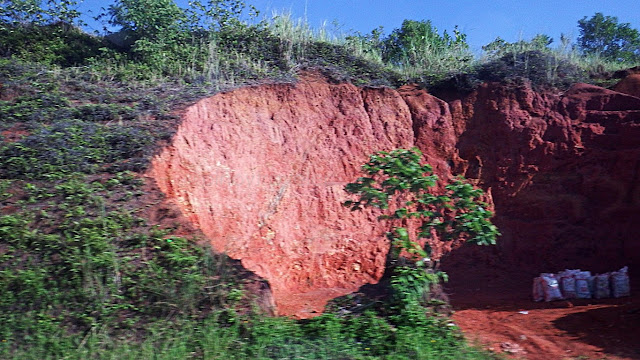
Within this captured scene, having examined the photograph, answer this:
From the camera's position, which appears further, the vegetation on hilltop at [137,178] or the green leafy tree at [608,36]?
the green leafy tree at [608,36]

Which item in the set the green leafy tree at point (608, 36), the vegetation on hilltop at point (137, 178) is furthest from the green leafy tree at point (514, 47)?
the green leafy tree at point (608, 36)

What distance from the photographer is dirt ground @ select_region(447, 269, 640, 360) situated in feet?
18.8

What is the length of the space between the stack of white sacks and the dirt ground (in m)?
0.13

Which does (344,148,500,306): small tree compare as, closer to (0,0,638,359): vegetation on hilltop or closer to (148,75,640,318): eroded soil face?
(0,0,638,359): vegetation on hilltop

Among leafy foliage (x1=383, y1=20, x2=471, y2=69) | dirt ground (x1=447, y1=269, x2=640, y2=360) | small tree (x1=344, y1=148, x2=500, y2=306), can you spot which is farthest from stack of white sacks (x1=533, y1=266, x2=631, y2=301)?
leafy foliage (x1=383, y1=20, x2=471, y2=69)

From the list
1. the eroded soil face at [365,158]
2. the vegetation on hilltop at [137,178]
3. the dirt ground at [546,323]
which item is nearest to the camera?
the vegetation on hilltop at [137,178]

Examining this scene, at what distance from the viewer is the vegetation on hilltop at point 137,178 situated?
521cm

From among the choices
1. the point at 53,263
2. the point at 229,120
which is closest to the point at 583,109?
the point at 229,120

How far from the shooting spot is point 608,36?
17.4 meters

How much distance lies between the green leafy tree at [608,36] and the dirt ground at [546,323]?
9896mm

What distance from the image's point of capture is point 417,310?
5.59 metres

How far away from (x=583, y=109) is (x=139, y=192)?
8047 mm

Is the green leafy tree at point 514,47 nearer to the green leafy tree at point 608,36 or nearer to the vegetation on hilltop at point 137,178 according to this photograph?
the vegetation on hilltop at point 137,178

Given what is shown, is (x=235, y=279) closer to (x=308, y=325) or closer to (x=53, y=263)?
(x=308, y=325)
